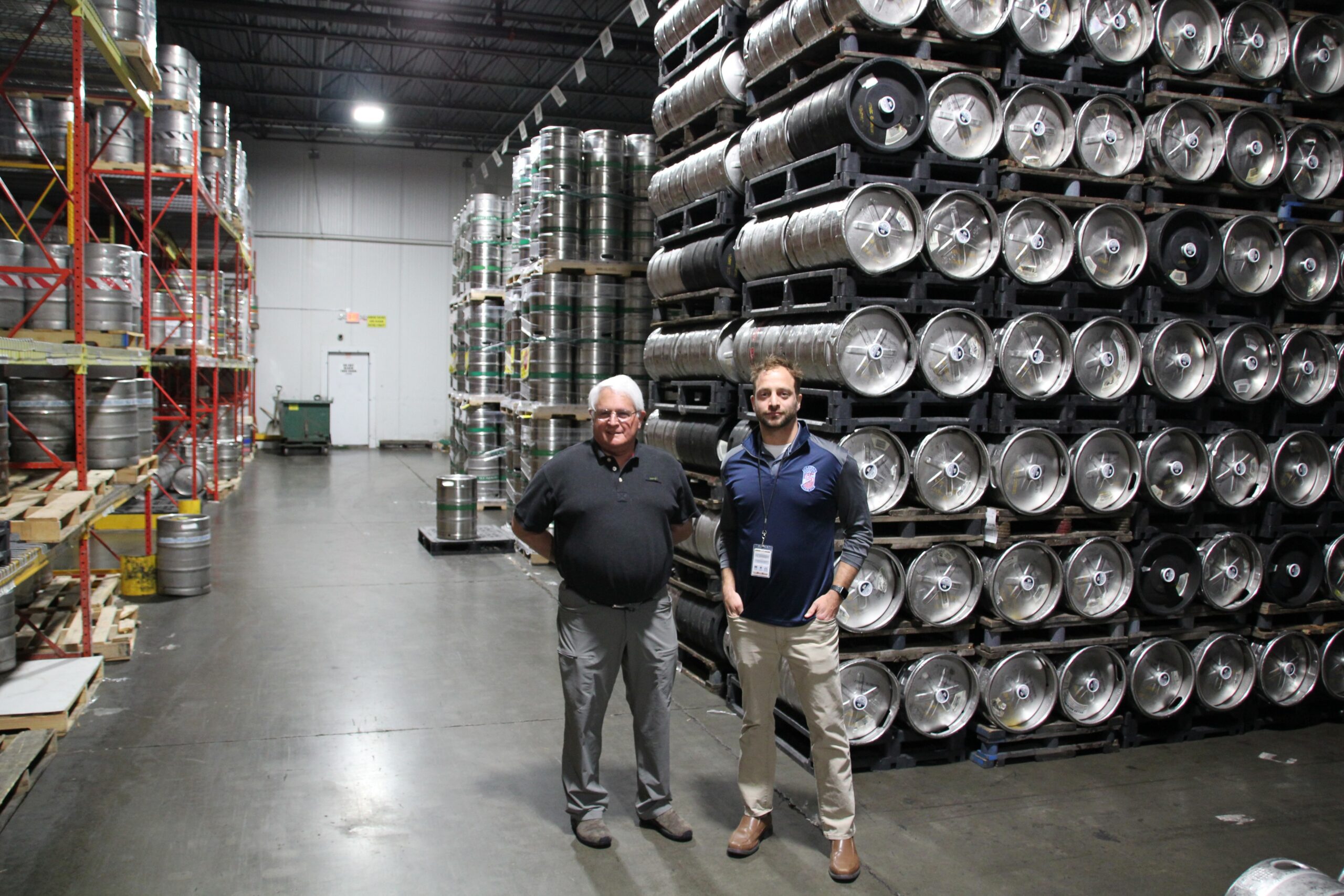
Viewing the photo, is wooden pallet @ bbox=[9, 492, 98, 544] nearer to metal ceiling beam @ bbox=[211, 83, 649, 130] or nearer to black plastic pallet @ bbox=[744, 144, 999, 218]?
black plastic pallet @ bbox=[744, 144, 999, 218]

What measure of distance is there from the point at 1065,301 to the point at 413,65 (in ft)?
65.5

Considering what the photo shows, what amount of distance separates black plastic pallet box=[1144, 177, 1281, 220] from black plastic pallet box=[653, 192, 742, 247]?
246 centimetres

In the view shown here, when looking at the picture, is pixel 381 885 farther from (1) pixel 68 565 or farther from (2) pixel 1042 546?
(1) pixel 68 565

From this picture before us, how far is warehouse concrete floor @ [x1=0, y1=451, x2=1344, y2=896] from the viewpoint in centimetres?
401

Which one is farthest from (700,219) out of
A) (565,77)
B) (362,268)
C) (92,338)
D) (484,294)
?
(362,268)

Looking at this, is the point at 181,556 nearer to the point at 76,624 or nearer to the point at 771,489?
the point at 76,624

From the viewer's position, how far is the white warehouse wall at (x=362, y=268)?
25.9 m

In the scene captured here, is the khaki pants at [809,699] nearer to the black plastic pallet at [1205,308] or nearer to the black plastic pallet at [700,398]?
the black plastic pallet at [700,398]

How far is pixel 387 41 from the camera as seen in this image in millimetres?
19438

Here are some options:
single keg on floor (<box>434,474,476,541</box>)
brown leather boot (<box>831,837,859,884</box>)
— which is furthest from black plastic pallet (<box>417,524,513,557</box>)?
brown leather boot (<box>831,837,859,884</box>)

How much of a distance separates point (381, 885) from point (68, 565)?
Result: 7.80 meters

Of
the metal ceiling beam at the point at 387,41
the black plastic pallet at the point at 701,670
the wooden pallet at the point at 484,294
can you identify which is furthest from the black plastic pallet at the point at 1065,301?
the metal ceiling beam at the point at 387,41

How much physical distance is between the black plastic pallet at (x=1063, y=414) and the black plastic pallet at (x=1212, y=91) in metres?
1.72

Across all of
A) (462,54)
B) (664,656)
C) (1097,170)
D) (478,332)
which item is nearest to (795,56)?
(1097,170)
